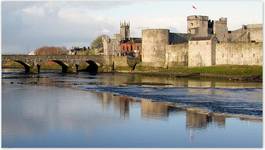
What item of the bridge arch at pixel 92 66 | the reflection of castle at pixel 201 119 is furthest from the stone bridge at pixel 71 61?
the reflection of castle at pixel 201 119

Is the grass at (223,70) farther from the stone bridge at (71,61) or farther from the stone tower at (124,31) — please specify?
the stone tower at (124,31)

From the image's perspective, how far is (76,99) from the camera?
56.9 feet

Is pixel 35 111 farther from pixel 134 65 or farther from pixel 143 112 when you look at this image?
pixel 134 65

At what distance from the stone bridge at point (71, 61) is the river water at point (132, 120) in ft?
74.0

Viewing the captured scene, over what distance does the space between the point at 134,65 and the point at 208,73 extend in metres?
10.7

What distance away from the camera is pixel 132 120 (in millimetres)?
12617

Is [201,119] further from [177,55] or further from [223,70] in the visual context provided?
[177,55]

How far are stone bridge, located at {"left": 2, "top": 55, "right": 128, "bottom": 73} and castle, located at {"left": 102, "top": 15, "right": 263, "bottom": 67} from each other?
3.36 m

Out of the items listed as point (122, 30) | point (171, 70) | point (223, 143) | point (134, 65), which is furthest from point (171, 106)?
point (122, 30)

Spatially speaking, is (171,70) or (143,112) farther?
(171,70)

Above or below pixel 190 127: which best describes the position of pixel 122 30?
above

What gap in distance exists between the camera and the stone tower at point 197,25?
46.6 metres

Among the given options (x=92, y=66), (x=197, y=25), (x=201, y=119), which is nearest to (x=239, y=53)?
(x=92, y=66)

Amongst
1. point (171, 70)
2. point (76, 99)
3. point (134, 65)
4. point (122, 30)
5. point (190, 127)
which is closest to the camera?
point (190, 127)
